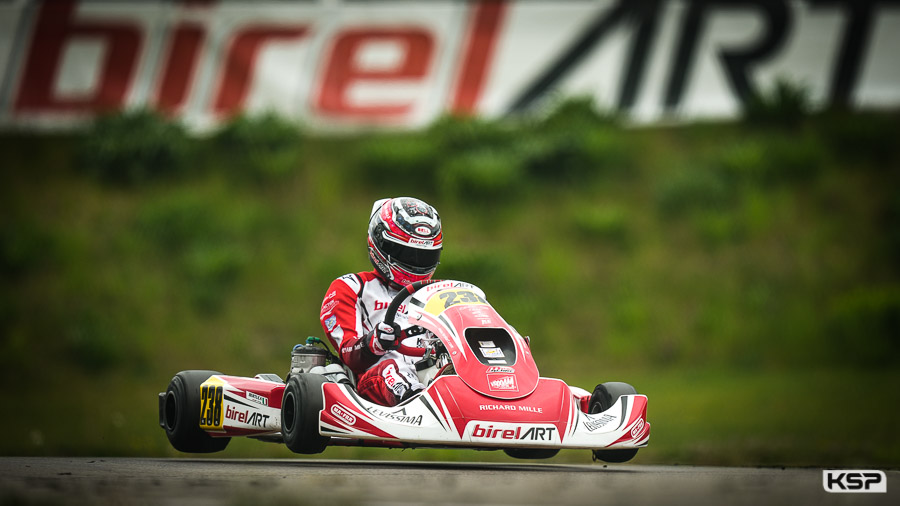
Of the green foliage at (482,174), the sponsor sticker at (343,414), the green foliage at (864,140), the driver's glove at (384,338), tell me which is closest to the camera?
the sponsor sticker at (343,414)

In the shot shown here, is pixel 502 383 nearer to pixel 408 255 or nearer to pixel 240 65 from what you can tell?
pixel 408 255

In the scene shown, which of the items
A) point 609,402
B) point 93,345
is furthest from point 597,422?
point 93,345

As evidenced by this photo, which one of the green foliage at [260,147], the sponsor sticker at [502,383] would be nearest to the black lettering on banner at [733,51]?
the green foliage at [260,147]

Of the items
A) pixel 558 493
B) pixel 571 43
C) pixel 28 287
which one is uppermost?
pixel 571 43

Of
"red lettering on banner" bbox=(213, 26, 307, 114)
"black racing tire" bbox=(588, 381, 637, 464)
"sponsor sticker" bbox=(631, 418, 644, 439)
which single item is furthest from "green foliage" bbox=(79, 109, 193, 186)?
"sponsor sticker" bbox=(631, 418, 644, 439)

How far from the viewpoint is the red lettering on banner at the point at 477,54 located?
26406 mm

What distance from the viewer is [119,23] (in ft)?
88.7

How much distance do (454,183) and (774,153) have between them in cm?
633

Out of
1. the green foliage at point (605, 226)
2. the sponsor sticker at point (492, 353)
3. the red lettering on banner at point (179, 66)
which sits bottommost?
the sponsor sticker at point (492, 353)

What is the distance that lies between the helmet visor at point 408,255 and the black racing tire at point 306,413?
1.34 m

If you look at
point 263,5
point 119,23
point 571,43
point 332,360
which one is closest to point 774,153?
point 571,43

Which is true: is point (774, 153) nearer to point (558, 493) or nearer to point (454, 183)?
point (454, 183)

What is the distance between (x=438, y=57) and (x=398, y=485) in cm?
1972

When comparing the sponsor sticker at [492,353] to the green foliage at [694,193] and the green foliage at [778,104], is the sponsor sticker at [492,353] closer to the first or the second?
the green foliage at [694,193]
